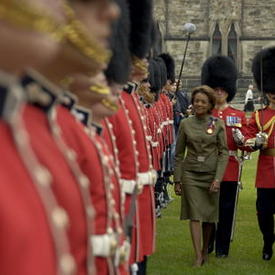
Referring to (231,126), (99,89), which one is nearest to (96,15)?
(99,89)

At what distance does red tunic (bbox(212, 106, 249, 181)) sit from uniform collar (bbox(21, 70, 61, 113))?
5.63 m

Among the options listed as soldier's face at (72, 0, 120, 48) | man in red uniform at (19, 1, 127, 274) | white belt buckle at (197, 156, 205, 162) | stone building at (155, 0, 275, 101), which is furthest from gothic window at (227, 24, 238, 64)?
soldier's face at (72, 0, 120, 48)

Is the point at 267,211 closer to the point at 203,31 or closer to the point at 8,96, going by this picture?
the point at 8,96

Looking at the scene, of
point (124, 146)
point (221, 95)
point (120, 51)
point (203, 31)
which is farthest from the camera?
point (203, 31)

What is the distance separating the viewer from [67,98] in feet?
7.74

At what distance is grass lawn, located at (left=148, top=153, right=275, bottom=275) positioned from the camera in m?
6.80

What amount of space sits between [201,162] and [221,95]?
117 centimetres

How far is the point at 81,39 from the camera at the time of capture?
6.55 feet

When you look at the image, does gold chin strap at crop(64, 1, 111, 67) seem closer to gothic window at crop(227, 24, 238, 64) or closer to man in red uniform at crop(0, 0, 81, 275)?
man in red uniform at crop(0, 0, 81, 275)

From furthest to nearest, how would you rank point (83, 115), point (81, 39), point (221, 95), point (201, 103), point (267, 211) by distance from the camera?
1. point (221, 95)
2. point (267, 211)
3. point (201, 103)
4. point (83, 115)
5. point (81, 39)

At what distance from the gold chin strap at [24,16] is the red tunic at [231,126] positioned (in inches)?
233

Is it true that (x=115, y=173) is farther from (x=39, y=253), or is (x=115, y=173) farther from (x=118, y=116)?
(x=39, y=253)

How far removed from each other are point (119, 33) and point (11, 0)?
6.73 feet

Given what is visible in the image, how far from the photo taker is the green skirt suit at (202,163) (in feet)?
22.6
